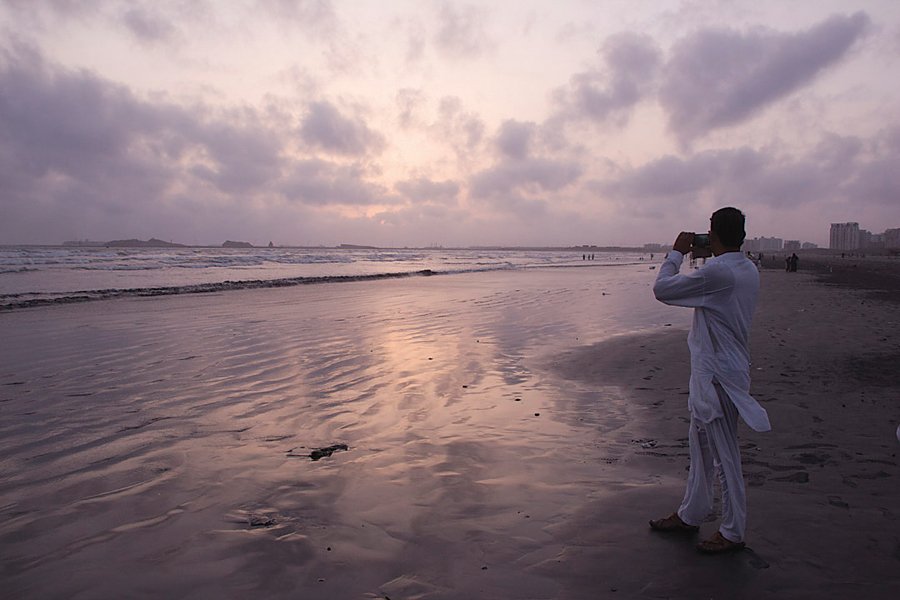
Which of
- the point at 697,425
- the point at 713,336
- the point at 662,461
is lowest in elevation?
the point at 662,461

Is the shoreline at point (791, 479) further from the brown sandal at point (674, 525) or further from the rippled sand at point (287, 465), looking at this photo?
the rippled sand at point (287, 465)

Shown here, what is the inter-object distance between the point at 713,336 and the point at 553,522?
1.79 m

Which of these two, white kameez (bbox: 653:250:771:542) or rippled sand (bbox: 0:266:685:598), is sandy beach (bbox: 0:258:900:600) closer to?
rippled sand (bbox: 0:266:685:598)

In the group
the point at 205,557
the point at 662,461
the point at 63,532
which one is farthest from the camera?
the point at 662,461

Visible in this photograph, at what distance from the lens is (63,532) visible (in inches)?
153

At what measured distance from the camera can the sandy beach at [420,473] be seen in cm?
338

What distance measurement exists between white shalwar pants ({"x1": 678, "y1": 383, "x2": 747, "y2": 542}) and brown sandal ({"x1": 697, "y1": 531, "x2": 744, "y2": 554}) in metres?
0.03

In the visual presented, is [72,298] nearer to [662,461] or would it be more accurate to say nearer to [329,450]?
[329,450]

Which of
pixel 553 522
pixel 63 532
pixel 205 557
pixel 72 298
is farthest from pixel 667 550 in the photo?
pixel 72 298

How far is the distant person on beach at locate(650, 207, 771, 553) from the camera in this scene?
350 cm

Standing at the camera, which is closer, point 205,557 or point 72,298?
point 205,557

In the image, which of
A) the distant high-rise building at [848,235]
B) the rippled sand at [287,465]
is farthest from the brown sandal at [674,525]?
the distant high-rise building at [848,235]

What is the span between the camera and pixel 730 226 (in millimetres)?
3617

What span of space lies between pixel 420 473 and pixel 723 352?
110 inches
